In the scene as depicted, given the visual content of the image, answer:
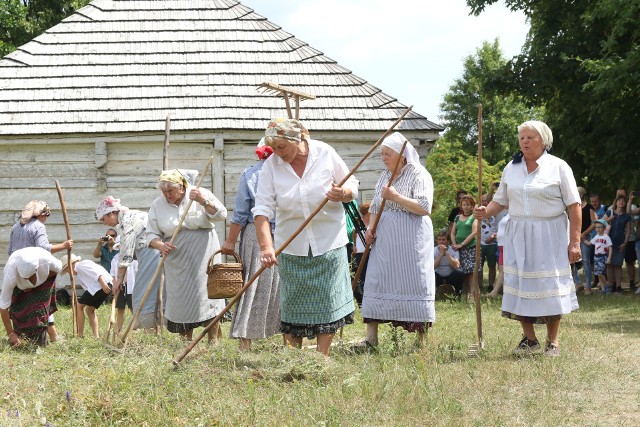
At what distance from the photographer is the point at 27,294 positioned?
29.2ft

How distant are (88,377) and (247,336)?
1937 mm

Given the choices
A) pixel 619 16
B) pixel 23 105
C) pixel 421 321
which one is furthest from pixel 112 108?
pixel 421 321

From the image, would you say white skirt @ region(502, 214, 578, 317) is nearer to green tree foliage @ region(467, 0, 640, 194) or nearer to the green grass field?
the green grass field

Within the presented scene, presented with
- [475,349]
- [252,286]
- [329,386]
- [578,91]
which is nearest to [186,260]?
[252,286]

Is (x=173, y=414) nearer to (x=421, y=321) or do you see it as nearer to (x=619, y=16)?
(x=421, y=321)

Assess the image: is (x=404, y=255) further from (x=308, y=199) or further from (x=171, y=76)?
(x=171, y=76)

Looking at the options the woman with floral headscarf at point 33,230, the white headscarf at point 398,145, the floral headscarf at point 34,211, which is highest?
the white headscarf at point 398,145

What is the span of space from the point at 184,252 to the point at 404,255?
2069 millimetres

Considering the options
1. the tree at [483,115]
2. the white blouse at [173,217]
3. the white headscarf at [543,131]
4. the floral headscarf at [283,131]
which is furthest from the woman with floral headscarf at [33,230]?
the tree at [483,115]

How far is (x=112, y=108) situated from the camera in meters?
14.6

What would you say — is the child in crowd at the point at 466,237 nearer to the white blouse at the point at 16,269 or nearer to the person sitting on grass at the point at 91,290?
the person sitting on grass at the point at 91,290

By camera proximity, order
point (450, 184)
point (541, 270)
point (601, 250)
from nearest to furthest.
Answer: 1. point (541, 270)
2. point (601, 250)
3. point (450, 184)

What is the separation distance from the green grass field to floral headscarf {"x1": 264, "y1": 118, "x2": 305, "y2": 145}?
141cm

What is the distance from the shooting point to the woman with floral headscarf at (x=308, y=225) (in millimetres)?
6781
